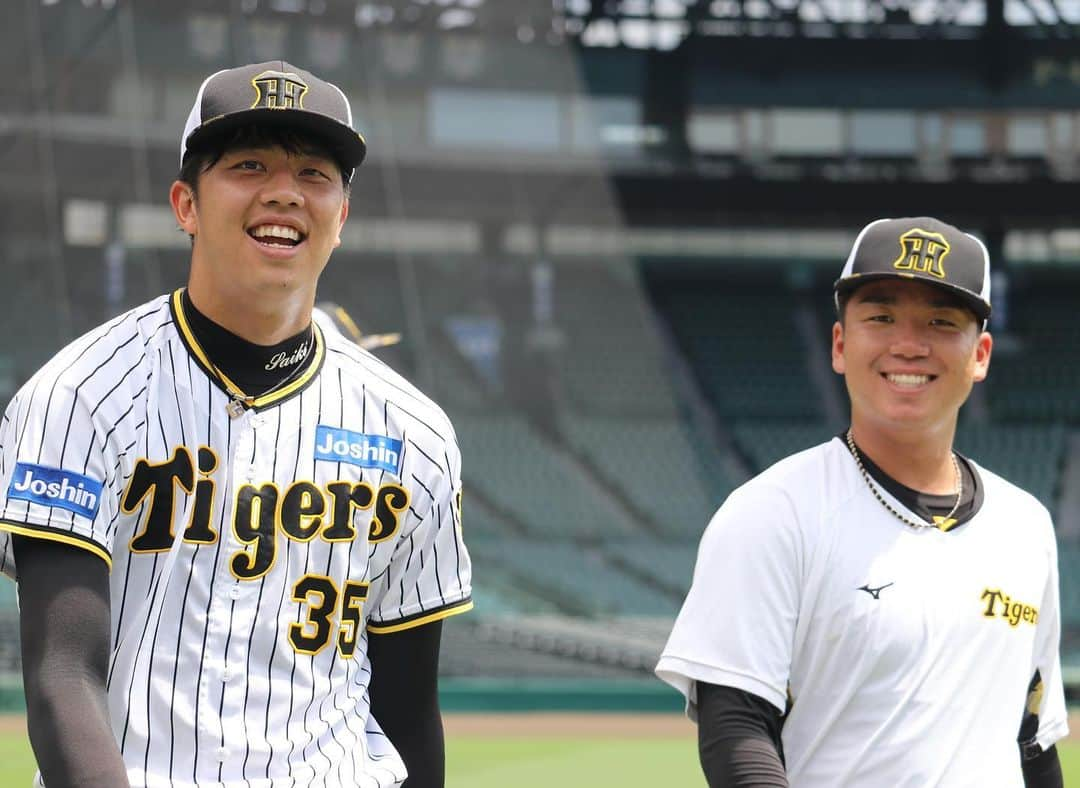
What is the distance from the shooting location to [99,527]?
2.03 metres

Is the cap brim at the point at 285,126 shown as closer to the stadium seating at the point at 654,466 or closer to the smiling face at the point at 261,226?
the smiling face at the point at 261,226

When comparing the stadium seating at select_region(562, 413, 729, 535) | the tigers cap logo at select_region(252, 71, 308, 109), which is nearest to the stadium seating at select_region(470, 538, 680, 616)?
the stadium seating at select_region(562, 413, 729, 535)

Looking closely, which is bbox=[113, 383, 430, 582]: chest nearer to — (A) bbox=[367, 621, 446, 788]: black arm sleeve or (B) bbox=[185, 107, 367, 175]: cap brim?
(A) bbox=[367, 621, 446, 788]: black arm sleeve

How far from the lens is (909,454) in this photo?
266cm

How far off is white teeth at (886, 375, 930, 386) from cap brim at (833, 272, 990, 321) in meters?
0.14

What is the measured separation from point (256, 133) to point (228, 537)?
0.55 meters

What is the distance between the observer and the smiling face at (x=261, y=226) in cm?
215

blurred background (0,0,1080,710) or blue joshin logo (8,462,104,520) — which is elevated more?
blurred background (0,0,1080,710)

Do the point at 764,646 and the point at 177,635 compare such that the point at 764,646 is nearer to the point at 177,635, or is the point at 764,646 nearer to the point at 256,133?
the point at 177,635

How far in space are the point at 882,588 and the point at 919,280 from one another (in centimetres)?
50

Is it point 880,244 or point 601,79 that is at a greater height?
point 601,79

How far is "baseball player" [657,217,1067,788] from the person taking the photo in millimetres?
2418

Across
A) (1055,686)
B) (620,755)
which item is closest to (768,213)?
(620,755)

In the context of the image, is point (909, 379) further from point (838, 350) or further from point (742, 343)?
point (742, 343)
